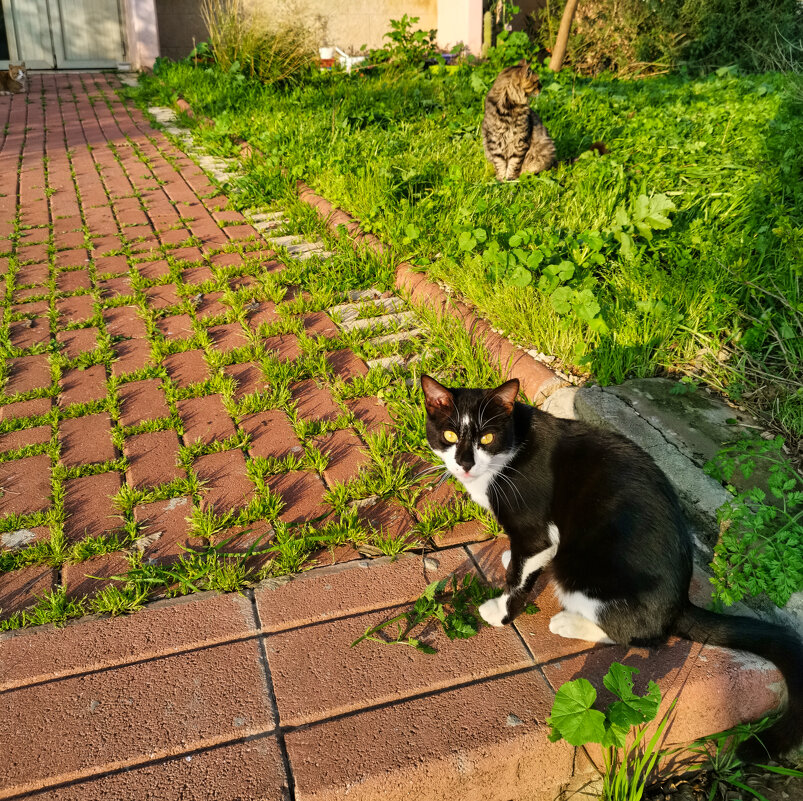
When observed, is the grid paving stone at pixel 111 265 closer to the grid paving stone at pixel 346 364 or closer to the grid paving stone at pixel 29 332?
the grid paving stone at pixel 29 332

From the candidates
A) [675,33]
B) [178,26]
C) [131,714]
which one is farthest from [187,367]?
[675,33]

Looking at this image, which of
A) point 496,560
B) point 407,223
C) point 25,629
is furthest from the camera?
point 407,223

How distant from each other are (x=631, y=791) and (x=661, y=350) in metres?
1.87

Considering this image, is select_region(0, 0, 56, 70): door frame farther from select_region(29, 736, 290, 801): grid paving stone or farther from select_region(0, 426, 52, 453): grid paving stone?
select_region(29, 736, 290, 801): grid paving stone

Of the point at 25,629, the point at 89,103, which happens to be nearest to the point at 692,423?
the point at 25,629

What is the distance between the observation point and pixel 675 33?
11.2 meters

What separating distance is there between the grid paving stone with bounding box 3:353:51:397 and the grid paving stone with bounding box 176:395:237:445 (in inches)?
30.3

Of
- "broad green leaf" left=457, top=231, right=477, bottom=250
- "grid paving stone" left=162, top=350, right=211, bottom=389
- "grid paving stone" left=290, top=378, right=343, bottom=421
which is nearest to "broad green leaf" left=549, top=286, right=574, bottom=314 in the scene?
"broad green leaf" left=457, top=231, right=477, bottom=250

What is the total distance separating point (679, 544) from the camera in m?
1.96

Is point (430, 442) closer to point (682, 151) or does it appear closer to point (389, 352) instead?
point (389, 352)

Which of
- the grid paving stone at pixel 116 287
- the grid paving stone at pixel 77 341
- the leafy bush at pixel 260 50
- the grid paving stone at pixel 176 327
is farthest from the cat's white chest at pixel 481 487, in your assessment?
the leafy bush at pixel 260 50

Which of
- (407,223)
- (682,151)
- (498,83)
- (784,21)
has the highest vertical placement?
(784,21)

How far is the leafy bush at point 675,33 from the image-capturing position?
36.0 feet

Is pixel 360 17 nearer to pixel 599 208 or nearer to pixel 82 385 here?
pixel 599 208
